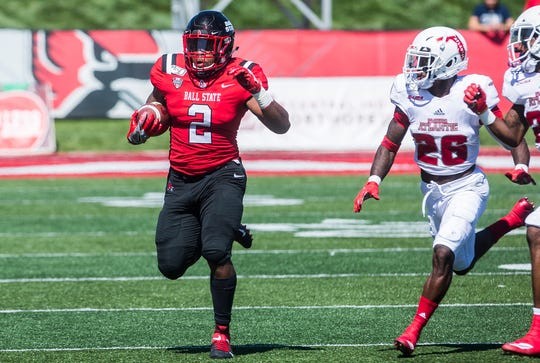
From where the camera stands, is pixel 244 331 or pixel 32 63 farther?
pixel 32 63

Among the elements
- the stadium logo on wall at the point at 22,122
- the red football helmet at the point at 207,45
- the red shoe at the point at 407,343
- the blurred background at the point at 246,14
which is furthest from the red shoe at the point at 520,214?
the blurred background at the point at 246,14

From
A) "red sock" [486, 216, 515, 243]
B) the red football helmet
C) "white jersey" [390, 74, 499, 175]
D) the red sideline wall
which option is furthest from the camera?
the red sideline wall

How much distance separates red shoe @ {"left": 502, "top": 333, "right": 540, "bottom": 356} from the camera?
581cm

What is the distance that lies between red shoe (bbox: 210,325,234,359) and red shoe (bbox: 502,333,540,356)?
4.50 ft

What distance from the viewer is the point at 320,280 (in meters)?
8.50

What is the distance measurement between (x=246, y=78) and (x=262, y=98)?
7.4 inches

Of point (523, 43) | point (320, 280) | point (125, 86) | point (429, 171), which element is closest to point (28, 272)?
point (320, 280)

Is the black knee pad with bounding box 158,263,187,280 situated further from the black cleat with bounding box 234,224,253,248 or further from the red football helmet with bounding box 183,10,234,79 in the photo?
the red football helmet with bounding box 183,10,234,79

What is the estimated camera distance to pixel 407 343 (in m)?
5.75

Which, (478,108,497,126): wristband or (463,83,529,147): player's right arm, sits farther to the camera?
(478,108,497,126): wristband

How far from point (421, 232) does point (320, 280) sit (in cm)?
244

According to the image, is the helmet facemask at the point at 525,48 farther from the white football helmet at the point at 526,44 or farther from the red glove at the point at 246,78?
the red glove at the point at 246,78

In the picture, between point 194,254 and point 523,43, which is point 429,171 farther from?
point 194,254

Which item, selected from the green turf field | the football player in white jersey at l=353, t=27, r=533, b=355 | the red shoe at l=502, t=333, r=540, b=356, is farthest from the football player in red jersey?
the red shoe at l=502, t=333, r=540, b=356
